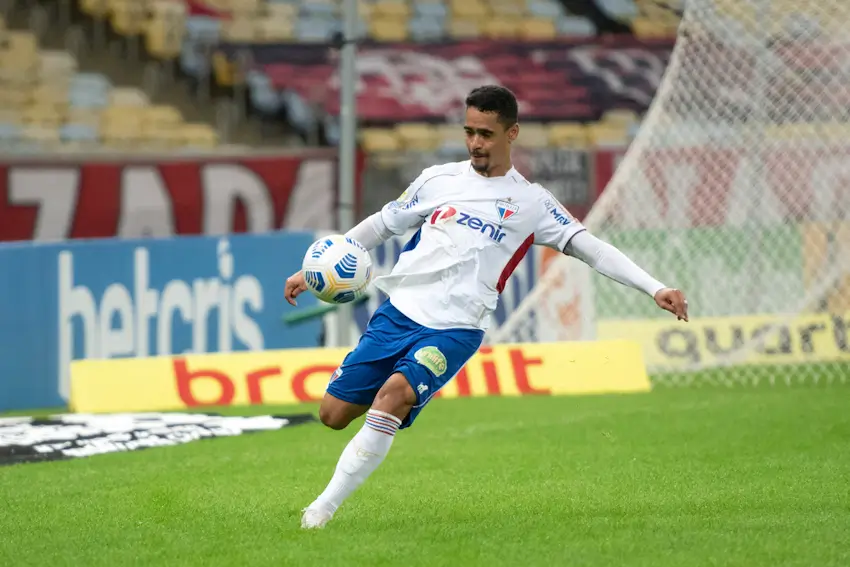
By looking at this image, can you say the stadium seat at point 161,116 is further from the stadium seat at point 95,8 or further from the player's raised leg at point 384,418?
the player's raised leg at point 384,418

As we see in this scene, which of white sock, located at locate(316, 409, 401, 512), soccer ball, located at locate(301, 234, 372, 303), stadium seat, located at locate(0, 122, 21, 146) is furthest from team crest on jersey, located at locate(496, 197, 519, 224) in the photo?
stadium seat, located at locate(0, 122, 21, 146)

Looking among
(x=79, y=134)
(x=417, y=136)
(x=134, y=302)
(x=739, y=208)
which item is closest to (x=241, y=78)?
(x=79, y=134)

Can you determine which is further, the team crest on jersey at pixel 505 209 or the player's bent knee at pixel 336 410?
the team crest on jersey at pixel 505 209

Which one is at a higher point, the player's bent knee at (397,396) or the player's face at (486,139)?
the player's face at (486,139)

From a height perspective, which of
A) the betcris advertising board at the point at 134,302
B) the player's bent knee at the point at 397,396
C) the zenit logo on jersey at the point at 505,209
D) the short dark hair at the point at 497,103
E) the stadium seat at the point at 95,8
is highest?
the short dark hair at the point at 497,103

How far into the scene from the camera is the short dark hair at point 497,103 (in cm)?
671

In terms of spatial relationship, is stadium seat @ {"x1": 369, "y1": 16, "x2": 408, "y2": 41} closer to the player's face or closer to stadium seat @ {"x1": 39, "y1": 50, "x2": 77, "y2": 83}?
stadium seat @ {"x1": 39, "y1": 50, "x2": 77, "y2": 83}

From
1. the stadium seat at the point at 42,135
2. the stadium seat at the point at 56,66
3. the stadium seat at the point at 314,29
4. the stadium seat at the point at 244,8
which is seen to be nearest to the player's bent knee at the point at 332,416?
the stadium seat at the point at 42,135

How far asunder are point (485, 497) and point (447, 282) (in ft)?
4.72

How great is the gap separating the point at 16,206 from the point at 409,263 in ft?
40.1

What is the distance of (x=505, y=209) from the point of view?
6852mm

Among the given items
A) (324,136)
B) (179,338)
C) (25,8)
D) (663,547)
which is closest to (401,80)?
(324,136)

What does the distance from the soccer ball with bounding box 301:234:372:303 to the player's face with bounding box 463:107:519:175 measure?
2.31 ft

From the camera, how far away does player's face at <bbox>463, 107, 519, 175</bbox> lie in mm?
6711
